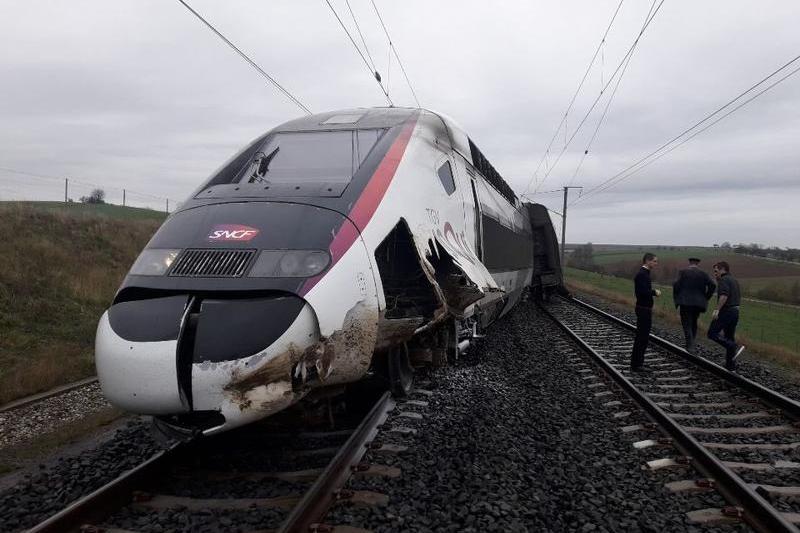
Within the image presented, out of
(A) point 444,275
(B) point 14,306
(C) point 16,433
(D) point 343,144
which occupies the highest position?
(D) point 343,144

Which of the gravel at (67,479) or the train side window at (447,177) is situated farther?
the train side window at (447,177)

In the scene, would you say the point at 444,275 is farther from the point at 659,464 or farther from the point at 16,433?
the point at 16,433

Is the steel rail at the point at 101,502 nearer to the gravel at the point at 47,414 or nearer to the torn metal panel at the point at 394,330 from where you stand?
the torn metal panel at the point at 394,330

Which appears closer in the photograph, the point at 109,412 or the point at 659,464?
the point at 659,464

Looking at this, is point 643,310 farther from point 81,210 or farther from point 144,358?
point 81,210

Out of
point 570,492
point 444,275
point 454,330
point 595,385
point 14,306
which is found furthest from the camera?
point 14,306

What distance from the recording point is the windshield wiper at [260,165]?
5.42 m

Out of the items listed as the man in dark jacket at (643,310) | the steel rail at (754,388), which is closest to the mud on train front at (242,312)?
the steel rail at (754,388)

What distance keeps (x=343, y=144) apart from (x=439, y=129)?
1479 mm

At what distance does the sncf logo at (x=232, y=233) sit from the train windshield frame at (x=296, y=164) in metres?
0.52

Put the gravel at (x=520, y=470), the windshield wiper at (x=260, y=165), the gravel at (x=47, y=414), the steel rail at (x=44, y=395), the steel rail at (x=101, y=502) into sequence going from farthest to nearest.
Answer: the steel rail at (x=44, y=395) < the gravel at (x=47, y=414) < the windshield wiper at (x=260, y=165) < the gravel at (x=520, y=470) < the steel rail at (x=101, y=502)

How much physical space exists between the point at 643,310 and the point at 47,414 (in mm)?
8296

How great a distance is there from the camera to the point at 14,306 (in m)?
10.4

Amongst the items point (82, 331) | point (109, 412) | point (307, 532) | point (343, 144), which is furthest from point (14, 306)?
point (307, 532)
